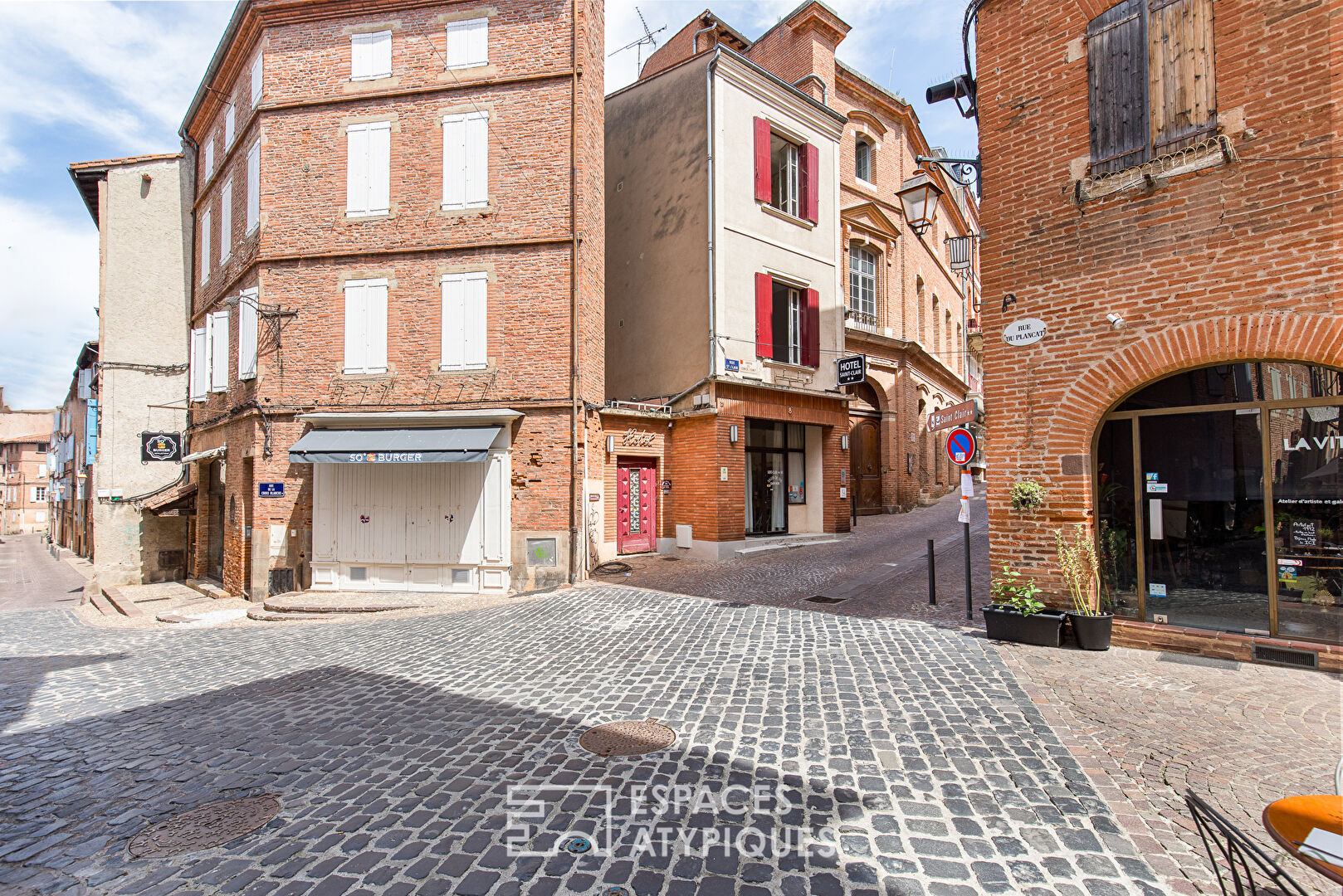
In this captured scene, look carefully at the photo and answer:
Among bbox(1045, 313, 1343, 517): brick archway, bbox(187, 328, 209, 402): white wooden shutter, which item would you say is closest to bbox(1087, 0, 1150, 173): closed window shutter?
bbox(1045, 313, 1343, 517): brick archway

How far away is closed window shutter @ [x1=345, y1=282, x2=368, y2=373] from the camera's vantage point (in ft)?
40.3

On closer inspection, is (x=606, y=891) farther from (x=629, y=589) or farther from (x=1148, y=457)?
(x=629, y=589)

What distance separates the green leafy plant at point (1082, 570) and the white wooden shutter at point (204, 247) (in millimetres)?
20294

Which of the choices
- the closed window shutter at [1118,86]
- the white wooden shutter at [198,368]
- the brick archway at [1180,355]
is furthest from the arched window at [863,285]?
the white wooden shutter at [198,368]

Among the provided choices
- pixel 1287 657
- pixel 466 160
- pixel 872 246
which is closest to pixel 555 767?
pixel 1287 657

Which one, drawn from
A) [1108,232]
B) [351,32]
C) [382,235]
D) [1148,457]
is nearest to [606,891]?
[1148,457]

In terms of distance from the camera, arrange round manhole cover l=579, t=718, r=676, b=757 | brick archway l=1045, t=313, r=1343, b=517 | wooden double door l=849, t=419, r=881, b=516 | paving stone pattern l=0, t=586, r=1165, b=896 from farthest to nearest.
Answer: wooden double door l=849, t=419, r=881, b=516
brick archway l=1045, t=313, r=1343, b=517
round manhole cover l=579, t=718, r=676, b=757
paving stone pattern l=0, t=586, r=1165, b=896

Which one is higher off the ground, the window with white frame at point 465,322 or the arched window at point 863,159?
the arched window at point 863,159

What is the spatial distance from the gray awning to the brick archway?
27.7 ft

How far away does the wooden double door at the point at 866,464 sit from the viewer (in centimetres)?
2042

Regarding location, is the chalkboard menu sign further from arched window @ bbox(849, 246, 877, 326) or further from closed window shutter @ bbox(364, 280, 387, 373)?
arched window @ bbox(849, 246, 877, 326)

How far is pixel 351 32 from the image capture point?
→ 12742mm

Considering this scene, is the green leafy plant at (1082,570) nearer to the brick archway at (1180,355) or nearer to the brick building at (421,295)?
the brick archway at (1180,355)

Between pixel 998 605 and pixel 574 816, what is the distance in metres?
5.48
